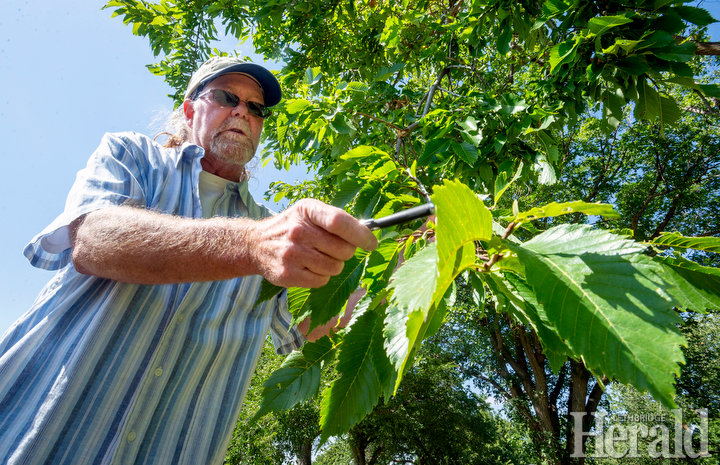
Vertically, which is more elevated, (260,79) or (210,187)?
(260,79)

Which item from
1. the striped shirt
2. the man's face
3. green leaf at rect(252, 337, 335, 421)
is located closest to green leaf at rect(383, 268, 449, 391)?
green leaf at rect(252, 337, 335, 421)

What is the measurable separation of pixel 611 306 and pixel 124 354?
4.47 feet

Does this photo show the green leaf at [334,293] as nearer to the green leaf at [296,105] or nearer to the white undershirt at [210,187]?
the white undershirt at [210,187]

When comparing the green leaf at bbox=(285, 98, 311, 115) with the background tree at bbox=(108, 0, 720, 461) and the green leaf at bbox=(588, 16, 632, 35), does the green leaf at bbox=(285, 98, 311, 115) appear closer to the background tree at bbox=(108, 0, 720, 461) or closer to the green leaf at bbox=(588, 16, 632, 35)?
the background tree at bbox=(108, 0, 720, 461)

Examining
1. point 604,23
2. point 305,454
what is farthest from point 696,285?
point 305,454

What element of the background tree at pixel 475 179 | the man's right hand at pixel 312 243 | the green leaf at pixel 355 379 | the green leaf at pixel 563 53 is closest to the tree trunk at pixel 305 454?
the background tree at pixel 475 179

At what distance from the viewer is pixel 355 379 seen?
2.37ft

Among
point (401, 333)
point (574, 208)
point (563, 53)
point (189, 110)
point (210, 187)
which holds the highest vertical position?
point (563, 53)

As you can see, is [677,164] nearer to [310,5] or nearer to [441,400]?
[441,400]

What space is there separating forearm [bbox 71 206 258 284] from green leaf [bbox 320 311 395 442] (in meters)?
0.29

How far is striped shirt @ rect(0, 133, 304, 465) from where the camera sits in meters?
1.07

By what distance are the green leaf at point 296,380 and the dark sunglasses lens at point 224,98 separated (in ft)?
5.58

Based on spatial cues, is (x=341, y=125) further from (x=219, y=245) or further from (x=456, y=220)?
(x=456, y=220)

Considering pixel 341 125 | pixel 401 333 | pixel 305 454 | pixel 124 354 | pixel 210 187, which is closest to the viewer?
pixel 401 333
